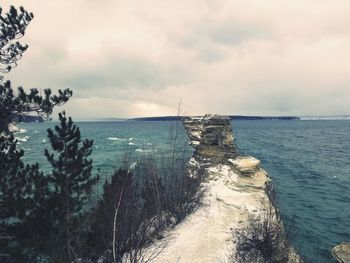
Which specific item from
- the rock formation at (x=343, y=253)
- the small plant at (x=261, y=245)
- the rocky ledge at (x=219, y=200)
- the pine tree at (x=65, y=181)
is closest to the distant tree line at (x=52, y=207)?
the pine tree at (x=65, y=181)

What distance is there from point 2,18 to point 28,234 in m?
10.5

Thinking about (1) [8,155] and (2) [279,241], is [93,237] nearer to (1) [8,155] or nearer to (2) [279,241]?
(1) [8,155]

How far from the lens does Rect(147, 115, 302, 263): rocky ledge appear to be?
17.7 m

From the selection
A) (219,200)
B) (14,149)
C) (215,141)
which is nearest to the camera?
(14,149)

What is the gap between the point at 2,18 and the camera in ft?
51.3

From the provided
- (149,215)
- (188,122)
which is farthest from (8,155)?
(188,122)

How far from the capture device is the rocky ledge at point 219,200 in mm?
17672

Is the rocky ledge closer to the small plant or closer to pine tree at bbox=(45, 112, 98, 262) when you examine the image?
the small plant

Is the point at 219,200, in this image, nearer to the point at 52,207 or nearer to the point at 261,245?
the point at 261,245

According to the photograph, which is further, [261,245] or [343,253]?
[343,253]

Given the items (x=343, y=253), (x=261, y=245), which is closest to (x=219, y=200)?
(x=261, y=245)

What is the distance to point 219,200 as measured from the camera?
24.1 m

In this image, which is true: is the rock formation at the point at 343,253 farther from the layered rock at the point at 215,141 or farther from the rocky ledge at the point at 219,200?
the layered rock at the point at 215,141

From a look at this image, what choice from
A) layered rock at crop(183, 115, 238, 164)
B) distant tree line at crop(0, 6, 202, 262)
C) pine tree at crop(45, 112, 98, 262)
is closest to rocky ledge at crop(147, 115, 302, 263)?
layered rock at crop(183, 115, 238, 164)
